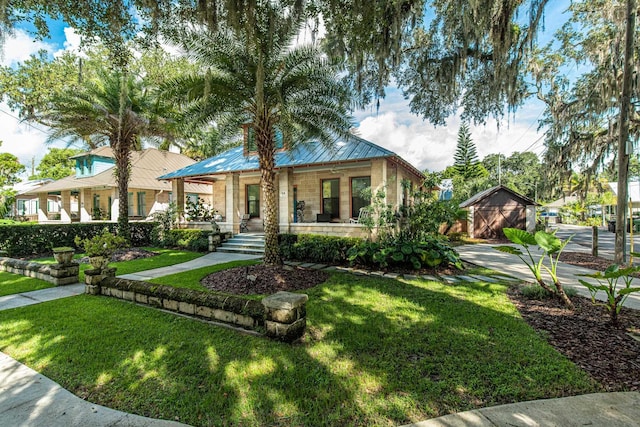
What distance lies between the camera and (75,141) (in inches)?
500

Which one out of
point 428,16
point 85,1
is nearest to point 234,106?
point 85,1

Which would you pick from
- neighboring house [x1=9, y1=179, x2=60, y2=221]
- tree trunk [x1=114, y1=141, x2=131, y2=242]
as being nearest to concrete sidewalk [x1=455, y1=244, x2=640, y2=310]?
tree trunk [x1=114, y1=141, x2=131, y2=242]

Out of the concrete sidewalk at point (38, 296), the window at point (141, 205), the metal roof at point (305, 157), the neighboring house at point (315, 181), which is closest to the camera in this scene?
→ the concrete sidewalk at point (38, 296)

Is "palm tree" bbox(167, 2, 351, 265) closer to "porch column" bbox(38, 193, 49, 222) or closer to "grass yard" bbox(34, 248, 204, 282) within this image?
"grass yard" bbox(34, 248, 204, 282)

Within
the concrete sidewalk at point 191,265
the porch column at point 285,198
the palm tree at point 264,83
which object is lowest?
the concrete sidewalk at point 191,265

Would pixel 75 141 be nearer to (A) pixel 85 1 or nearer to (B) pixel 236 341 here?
(A) pixel 85 1

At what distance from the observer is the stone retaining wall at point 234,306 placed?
3.49 meters

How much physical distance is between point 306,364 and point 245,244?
9182 mm

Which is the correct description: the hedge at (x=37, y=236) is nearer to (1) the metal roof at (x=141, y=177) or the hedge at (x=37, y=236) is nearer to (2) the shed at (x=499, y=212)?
(1) the metal roof at (x=141, y=177)

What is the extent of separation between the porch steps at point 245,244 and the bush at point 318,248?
1.38m

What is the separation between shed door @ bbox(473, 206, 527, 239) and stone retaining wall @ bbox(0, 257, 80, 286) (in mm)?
19803

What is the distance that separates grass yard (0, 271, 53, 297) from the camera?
5.93m

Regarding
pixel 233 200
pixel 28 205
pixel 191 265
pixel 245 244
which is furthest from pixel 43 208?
pixel 191 265

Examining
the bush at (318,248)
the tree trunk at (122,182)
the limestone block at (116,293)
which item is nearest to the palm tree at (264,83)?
the bush at (318,248)
